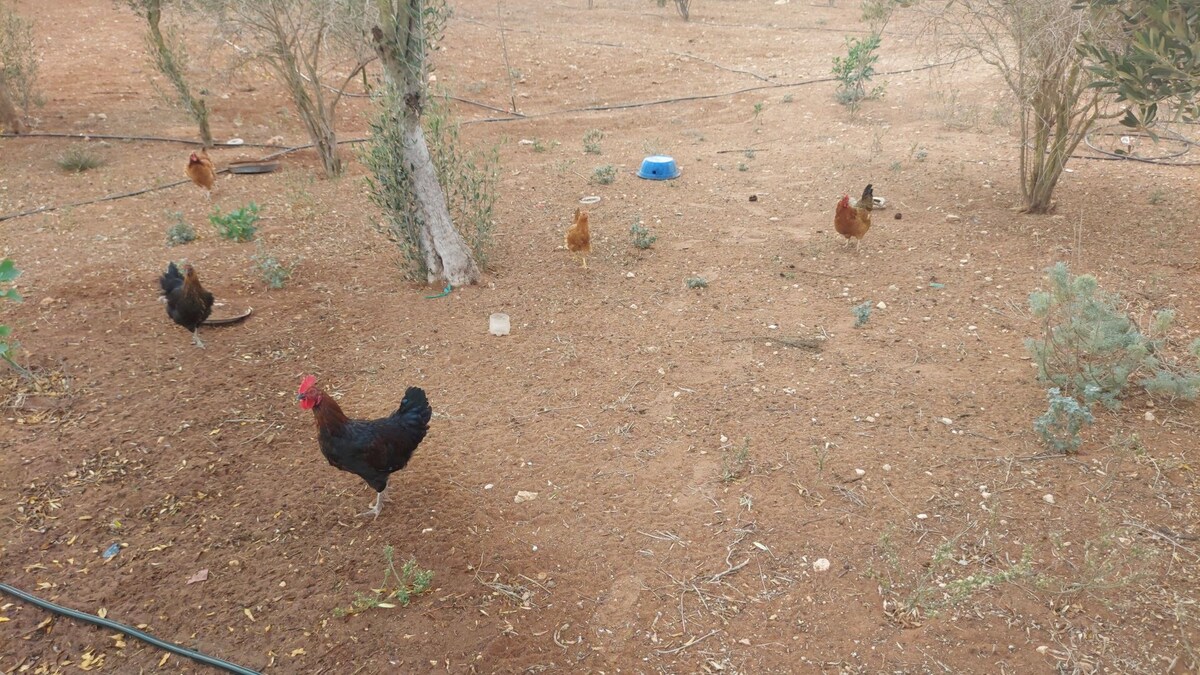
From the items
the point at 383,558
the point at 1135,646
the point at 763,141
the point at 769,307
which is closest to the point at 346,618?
the point at 383,558

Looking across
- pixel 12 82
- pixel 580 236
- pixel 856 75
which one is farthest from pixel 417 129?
pixel 12 82

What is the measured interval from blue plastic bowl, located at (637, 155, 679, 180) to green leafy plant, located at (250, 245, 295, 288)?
4.27 metres

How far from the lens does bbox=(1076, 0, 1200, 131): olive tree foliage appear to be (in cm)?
214

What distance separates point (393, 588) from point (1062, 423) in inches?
137

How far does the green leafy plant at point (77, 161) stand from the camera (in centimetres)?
805

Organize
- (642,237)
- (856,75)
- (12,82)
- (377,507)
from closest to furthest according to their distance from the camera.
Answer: (377,507) → (642,237) → (12,82) → (856,75)

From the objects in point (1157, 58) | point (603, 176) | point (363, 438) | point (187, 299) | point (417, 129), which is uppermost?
point (417, 129)

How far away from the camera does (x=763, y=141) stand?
31.3 ft

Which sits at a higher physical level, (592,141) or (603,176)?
(592,141)

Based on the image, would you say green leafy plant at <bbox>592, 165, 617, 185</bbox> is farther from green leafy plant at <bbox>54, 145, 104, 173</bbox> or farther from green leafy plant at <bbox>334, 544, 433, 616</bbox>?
green leafy plant at <bbox>54, 145, 104, 173</bbox>

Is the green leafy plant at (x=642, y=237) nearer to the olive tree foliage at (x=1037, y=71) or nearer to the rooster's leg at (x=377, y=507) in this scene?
the olive tree foliage at (x=1037, y=71)

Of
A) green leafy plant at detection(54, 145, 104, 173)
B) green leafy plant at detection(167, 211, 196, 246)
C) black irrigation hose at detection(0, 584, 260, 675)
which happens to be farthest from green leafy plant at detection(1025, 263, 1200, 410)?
green leafy plant at detection(54, 145, 104, 173)

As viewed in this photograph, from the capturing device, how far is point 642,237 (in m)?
6.00

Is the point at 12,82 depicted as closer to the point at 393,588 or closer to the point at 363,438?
the point at 363,438
